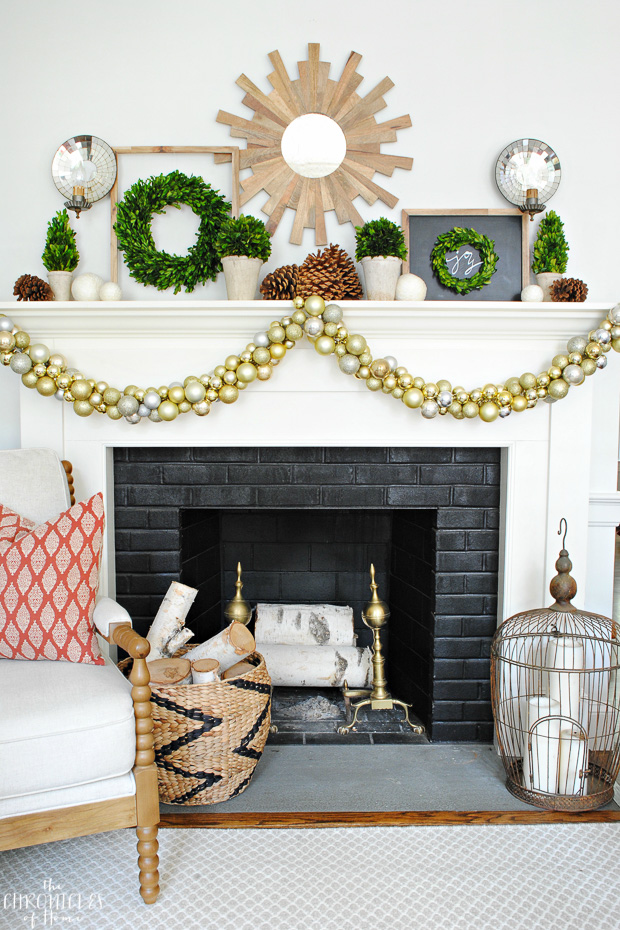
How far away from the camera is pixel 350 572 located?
9.01 ft

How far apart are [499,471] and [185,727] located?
4.06ft

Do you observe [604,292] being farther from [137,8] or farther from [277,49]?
[137,8]

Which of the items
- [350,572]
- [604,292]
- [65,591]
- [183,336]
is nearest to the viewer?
[65,591]

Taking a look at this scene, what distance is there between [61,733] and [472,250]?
181cm

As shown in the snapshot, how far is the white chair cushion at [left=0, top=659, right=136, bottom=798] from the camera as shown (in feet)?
4.67

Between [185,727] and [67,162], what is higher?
[67,162]

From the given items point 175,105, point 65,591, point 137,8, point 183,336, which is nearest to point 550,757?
point 65,591

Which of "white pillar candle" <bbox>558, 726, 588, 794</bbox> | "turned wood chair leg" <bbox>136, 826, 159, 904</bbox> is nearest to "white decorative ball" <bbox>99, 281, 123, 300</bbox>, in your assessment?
"turned wood chair leg" <bbox>136, 826, 159, 904</bbox>

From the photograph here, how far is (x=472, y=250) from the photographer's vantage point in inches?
89.0

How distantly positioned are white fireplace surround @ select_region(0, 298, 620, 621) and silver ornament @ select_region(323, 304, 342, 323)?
0.42 feet

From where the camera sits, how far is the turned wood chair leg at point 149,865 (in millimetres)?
1521

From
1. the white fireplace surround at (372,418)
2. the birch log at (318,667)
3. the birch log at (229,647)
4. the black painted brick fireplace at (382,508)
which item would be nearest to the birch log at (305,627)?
the birch log at (318,667)

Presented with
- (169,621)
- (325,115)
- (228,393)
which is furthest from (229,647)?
(325,115)

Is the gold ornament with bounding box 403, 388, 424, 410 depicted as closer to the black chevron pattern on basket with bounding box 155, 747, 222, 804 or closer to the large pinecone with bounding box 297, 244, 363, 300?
the large pinecone with bounding box 297, 244, 363, 300
